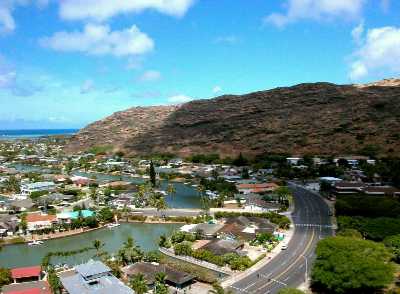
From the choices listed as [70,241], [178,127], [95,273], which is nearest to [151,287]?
[95,273]

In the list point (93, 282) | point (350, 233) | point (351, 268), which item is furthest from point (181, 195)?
point (351, 268)

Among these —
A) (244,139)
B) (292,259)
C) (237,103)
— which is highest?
(237,103)

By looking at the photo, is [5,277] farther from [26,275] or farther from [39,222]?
[39,222]

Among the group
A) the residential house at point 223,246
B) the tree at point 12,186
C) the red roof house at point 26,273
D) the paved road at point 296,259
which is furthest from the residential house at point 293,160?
the red roof house at point 26,273

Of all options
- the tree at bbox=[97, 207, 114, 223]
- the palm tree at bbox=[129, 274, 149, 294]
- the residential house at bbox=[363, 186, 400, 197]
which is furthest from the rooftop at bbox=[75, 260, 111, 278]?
the residential house at bbox=[363, 186, 400, 197]

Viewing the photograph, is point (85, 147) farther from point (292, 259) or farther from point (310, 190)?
point (292, 259)

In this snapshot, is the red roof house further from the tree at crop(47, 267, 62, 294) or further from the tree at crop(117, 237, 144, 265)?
the tree at crop(117, 237, 144, 265)
